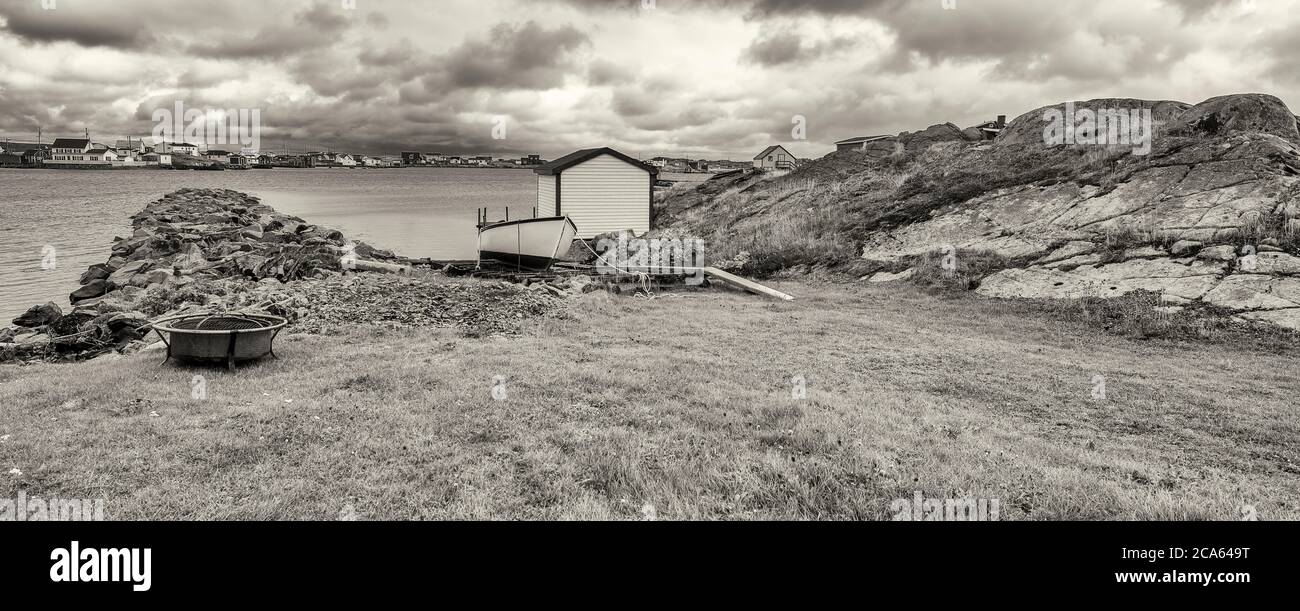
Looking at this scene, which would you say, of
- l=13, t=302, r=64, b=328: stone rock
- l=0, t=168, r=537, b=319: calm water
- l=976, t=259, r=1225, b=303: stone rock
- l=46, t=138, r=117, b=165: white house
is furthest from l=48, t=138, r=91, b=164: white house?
l=976, t=259, r=1225, b=303: stone rock

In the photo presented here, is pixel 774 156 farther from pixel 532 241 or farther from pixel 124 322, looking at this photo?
pixel 124 322

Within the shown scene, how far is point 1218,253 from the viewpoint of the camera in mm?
14422

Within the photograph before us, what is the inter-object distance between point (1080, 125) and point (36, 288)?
124 feet

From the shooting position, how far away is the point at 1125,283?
14.6 meters

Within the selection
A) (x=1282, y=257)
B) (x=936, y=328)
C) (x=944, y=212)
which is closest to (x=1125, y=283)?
(x=1282, y=257)

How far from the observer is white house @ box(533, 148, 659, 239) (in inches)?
1137

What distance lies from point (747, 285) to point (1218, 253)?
10.3m

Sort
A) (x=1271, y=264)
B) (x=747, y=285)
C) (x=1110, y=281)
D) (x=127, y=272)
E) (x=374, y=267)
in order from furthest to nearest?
(x=127, y=272) → (x=374, y=267) → (x=747, y=285) → (x=1110, y=281) → (x=1271, y=264)

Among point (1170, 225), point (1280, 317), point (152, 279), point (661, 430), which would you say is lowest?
point (661, 430)

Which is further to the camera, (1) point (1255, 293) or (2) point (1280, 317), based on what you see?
(1) point (1255, 293)

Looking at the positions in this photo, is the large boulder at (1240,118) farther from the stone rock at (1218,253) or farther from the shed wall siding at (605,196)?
the shed wall siding at (605,196)

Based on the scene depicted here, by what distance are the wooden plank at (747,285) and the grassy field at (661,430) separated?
5.81 metres

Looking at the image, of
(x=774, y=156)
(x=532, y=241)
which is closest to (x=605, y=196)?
(x=532, y=241)
